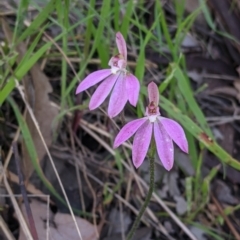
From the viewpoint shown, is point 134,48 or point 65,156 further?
point 134,48

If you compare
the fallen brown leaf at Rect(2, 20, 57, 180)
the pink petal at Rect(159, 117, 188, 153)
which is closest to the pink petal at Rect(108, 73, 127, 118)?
the pink petal at Rect(159, 117, 188, 153)

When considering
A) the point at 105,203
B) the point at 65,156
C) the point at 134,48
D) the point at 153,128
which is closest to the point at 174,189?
the point at 105,203

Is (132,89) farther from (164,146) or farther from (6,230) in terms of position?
(6,230)

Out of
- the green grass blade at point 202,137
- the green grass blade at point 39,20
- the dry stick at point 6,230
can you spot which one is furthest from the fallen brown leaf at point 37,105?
the green grass blade at point 202,137

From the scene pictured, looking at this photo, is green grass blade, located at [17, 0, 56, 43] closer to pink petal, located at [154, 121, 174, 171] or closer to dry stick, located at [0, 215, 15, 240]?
dry stick, located at [0, 215, 15, 240]

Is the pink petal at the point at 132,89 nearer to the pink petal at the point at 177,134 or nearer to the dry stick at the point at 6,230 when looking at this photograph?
the pink petal at the point at 177,134

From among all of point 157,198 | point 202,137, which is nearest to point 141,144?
point 202,137

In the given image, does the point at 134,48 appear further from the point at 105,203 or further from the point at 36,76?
the point at 105,203
